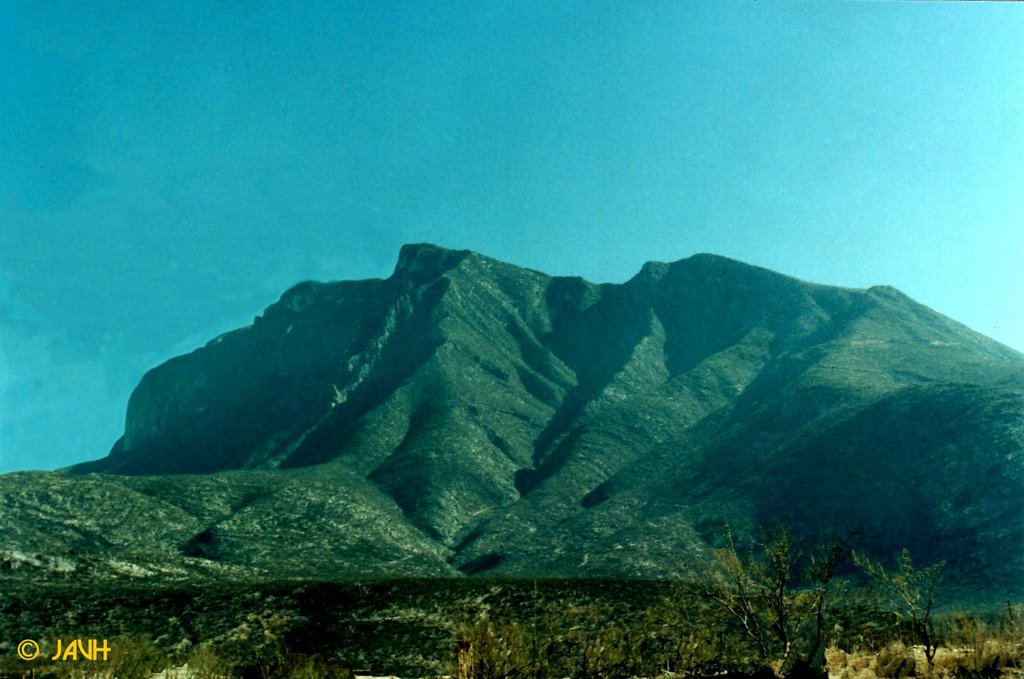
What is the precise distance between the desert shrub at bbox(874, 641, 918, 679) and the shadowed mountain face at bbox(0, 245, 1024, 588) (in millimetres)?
36042

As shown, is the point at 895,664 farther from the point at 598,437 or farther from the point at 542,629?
the point at 598,437

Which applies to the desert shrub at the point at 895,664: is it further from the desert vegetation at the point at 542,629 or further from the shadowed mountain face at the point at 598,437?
the shadowed mountain face at the point at 598,437

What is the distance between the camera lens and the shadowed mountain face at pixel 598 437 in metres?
74.4

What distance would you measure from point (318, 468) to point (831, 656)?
8781cm

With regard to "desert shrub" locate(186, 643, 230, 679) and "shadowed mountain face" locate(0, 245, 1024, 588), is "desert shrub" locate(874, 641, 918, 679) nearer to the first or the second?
"desert shrub" locate(186, 643, 230, 679)

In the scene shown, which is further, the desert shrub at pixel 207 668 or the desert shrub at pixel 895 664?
the desert shrub at pixel 207 668

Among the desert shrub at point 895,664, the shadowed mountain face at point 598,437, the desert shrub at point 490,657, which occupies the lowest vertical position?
the desert shrub at point 895,664

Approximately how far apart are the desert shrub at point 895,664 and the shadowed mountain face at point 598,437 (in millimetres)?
36042

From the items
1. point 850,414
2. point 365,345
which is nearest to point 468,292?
point 365,345

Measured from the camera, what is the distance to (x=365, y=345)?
17738cm

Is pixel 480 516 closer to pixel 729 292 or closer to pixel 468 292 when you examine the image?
pixel 468 292

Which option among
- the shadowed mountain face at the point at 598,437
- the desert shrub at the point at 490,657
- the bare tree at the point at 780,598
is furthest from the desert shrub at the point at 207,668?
the shadowed mountain face at the point at 598,437

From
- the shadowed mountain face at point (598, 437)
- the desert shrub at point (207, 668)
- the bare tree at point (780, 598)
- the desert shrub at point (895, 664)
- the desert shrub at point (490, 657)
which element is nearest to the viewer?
the desert shrub at point (895, 664)

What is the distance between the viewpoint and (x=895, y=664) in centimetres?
2325
